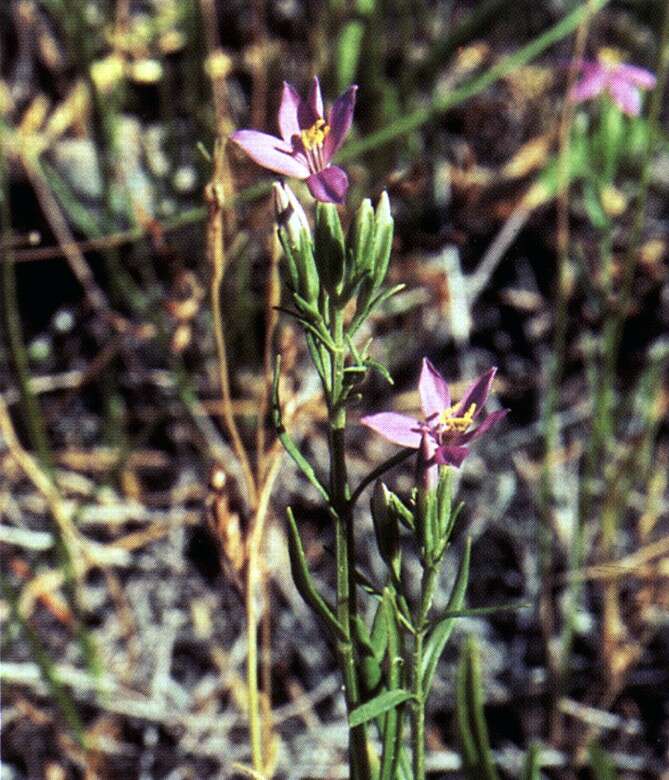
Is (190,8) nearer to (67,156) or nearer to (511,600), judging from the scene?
(67,156)

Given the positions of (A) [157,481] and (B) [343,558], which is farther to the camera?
(A) [157,481]

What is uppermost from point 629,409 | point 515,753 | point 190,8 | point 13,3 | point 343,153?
point 13,3

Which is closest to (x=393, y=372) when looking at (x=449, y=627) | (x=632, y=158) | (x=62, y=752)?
Answer: (x=632, y=158)

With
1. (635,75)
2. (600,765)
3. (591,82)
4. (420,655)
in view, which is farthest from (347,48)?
(420,655)

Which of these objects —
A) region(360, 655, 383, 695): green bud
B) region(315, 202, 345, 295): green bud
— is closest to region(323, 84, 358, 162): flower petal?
region(315, 202, 345, 295): green bud

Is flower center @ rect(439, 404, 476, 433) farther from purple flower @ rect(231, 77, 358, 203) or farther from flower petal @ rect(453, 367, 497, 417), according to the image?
purple flower @ rect(231, 77, 358, 203)

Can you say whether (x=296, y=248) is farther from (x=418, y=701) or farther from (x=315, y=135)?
(x=418, y=701)
